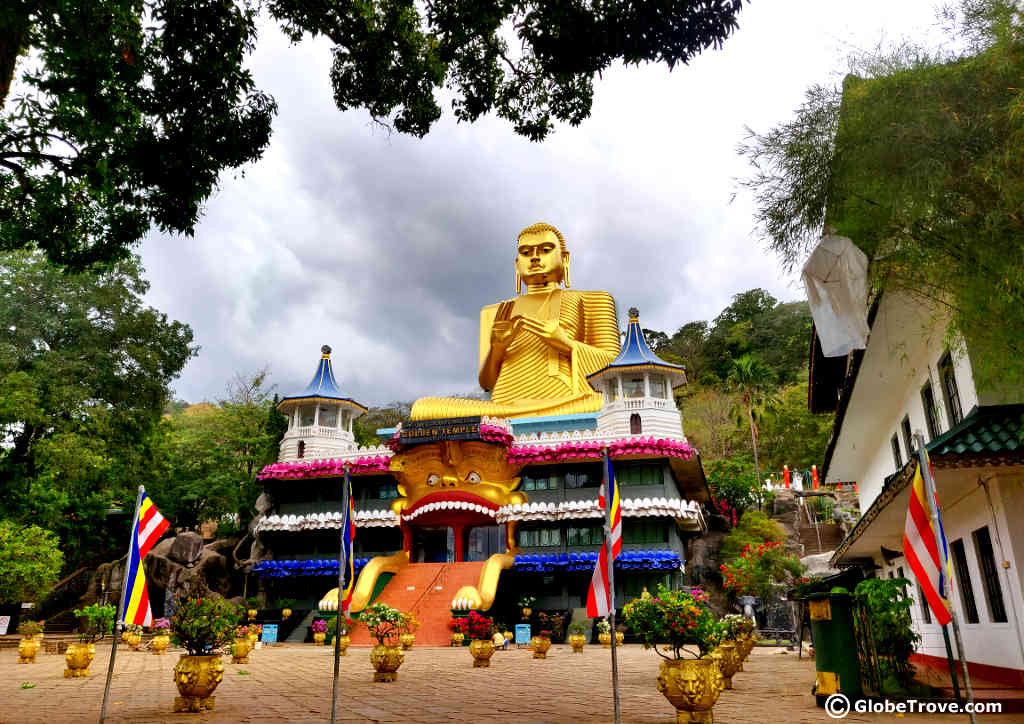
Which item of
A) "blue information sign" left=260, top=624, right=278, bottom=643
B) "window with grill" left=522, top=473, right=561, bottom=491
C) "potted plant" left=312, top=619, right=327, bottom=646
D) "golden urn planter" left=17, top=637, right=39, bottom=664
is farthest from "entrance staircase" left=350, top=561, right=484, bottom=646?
"golden urn planter" left=17, top=637, right=39, bottom=664

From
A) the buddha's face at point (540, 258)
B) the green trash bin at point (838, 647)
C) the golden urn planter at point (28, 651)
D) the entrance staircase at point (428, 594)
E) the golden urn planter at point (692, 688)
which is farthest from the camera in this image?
the buddha's face at point (540, 258)

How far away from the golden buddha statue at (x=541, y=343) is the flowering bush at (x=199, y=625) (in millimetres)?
20705

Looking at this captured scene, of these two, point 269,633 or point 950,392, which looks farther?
point 269,633

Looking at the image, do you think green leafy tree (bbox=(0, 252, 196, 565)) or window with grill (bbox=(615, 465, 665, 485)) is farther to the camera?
window with grill (bbox=(615, 465, 665, 485))

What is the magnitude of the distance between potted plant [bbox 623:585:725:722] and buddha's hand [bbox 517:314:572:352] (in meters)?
23.6

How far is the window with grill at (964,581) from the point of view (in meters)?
10.9

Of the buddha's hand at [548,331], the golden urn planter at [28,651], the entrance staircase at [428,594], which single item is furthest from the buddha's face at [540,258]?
the golden urn planter at [28,651]

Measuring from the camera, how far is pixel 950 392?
37.3ft

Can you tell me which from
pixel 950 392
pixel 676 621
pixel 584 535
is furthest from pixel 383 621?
pixel 584 535

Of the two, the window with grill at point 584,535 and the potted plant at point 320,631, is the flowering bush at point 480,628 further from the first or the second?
the window with grill at point 584,535

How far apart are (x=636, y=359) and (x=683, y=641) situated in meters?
20.6

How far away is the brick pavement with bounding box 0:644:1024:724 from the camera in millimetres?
8039

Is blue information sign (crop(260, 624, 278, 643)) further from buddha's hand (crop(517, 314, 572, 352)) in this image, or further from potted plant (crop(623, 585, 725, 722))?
potted plant (crop(623, 585, 725, 722))

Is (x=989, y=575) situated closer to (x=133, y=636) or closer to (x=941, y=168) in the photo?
(x=941, y=168)
